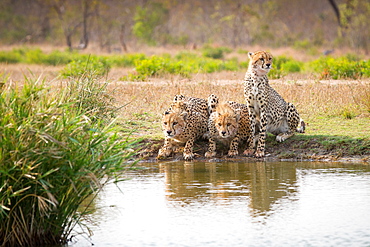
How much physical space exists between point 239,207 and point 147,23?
99.6 feet

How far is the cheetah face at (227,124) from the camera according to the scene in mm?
8370

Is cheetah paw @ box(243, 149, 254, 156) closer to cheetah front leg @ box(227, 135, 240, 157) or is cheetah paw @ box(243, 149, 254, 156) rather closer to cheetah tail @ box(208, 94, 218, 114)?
cheetah front leg @ box(227, 135, 240, 157)

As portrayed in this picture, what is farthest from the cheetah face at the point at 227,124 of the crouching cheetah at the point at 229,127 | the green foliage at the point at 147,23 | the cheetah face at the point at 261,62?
the green foliage at the point at 147,23

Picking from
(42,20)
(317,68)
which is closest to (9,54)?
(317,68)

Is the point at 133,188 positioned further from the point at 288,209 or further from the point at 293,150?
the point at 293,150

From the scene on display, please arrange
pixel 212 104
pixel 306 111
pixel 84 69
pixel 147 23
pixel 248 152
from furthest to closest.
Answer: pixel 147 23 < pixel 306 111 < pixel 212 104 < pixel 248 152 < pixel 84 69

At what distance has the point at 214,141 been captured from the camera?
8.80 metres

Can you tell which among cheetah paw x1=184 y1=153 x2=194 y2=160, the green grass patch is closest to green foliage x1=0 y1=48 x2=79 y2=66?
the green grass patch

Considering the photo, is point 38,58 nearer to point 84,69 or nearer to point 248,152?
point 84,69

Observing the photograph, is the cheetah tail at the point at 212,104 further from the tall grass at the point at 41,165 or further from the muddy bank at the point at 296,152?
the tall grass at the point at 41,165

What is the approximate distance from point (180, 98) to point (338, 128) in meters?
2.36

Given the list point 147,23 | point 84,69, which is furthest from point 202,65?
point 147,23

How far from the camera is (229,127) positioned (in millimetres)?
8445

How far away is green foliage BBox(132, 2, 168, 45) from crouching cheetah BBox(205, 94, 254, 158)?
26011 millimetres
